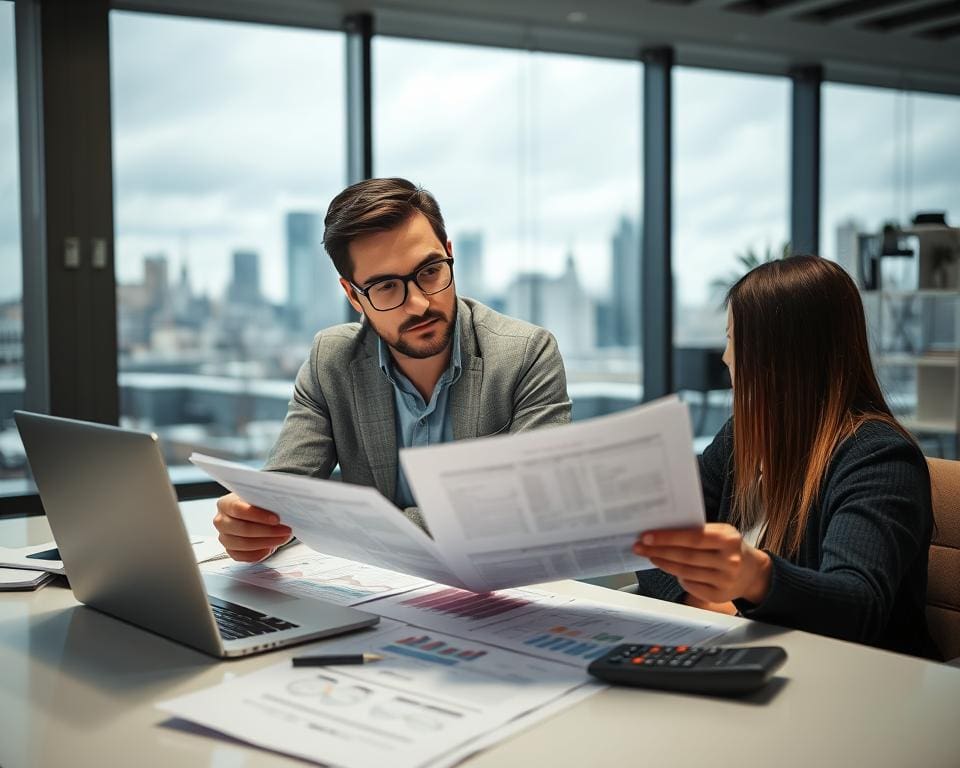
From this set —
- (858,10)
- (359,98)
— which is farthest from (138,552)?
(858,10)

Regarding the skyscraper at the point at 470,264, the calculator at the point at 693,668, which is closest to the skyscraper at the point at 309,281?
the skyscraper at the point at 470,264

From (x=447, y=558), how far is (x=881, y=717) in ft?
1.58

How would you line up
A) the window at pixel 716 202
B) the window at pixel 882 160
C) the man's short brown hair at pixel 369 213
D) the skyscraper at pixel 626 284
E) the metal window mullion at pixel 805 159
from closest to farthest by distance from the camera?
1. the man's short brown hair at pixel 369 213
2. the skyscraper at pixel 626 284
3. the window at pixel 716 202
4. the metal window mullion at pixel 805 159
5. the window at pixel 882 160

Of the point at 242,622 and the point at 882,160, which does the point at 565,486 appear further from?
the point at 882,160

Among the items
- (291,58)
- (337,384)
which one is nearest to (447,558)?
(337,384)

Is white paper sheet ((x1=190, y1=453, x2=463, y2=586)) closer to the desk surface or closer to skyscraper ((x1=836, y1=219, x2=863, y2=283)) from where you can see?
the desk surface

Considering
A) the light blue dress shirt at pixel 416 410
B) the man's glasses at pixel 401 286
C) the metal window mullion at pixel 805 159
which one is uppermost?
the metal window mullion at pixel 805 159

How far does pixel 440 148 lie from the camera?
509 cm

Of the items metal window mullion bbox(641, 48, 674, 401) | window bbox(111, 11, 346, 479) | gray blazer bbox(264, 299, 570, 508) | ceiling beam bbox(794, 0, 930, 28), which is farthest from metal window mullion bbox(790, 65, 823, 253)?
gray blazer bbox(264, 299, 570, 508)

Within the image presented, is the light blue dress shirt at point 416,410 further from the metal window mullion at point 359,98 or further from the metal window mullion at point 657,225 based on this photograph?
the metal window mullion at point 657,225

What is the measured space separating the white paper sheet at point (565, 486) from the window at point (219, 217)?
367 centimetres

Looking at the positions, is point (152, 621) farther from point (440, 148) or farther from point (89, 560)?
point (440, 148)

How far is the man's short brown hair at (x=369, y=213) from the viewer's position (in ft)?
5.88

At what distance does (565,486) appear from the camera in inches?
38.0
